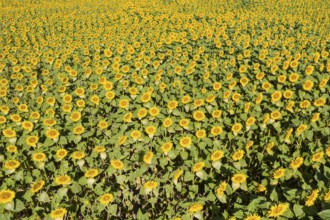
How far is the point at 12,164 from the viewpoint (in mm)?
3248

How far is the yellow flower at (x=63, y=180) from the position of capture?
305 cm

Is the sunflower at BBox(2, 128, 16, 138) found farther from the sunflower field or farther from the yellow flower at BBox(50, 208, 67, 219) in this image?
the yellow flower at BBox(50, 208, 67, 219)

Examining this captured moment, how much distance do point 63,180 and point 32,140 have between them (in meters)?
0.80

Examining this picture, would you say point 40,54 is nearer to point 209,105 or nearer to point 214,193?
point 209,105

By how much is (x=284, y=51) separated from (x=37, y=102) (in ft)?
14.5

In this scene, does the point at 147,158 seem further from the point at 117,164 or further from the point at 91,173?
the point at 91,173

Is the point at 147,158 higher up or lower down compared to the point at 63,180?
higher up

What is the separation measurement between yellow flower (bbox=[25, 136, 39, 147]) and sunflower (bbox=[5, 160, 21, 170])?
1.03 ft

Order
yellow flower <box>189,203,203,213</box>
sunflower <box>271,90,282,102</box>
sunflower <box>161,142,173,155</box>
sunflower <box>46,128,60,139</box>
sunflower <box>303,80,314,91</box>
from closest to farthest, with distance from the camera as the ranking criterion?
yellow flower <box>189,203,203,213</box>
sunflower <box>161,142,173,155</box>
sunflower <box>46,128,60,139</box>
sunflower <box>271,90,282,102</box>
sunflower <box>303,80,314,91</box>

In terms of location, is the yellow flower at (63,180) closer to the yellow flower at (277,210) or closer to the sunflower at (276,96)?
the yellow flower at (277,210)

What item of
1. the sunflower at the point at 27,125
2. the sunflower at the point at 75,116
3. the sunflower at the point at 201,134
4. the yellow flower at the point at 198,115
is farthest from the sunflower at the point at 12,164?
the yellow flower at the point at 198,115

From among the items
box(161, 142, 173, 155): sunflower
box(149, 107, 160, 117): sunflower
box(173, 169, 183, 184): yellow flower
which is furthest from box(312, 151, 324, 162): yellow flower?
box(149, 107, 160, 117): sunflower

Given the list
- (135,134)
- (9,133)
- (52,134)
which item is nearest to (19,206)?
(52,134)

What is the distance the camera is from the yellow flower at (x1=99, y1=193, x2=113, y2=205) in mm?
2896
